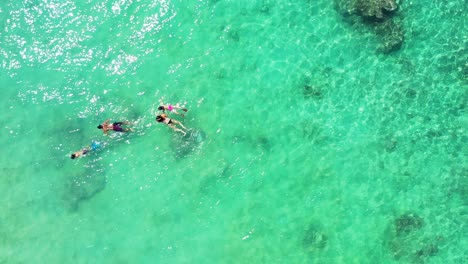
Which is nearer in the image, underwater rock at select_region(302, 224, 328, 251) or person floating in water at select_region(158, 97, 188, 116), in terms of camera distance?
underwater rock at select_region(302, 224, 328, 251)

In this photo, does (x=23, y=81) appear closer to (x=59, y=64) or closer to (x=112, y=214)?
(x=59, y=64)

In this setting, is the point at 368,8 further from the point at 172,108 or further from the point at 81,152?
the point at 81,152

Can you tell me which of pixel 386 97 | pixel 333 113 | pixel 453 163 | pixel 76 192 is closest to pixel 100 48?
pixel 76 192

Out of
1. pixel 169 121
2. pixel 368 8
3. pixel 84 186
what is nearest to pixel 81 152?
pixel 84 186

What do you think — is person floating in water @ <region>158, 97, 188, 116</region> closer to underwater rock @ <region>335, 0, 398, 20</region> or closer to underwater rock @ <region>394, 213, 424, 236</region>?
underwater rock @ <region>335, 0, 398, 20</region>

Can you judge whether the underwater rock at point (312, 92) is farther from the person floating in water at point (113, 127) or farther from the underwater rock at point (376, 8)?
the person floating in water at point (113, 127)

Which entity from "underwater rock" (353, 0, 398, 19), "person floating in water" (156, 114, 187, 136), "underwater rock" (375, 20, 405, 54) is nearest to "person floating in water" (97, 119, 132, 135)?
"person floating in water" (156, 114, 187, 136)
